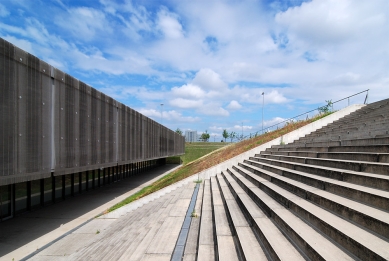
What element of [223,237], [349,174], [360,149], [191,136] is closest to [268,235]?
[223,237]

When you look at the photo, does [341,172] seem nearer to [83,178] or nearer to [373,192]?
[373,192]

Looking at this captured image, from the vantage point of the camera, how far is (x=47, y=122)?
9.16m

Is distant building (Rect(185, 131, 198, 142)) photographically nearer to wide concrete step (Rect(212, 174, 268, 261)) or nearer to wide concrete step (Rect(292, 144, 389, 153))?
wide concrete step (Rect(292, 144, 389, 153))

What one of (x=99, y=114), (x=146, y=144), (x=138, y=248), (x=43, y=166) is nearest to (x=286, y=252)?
(x=138, y=248)

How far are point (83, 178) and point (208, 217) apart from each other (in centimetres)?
1390

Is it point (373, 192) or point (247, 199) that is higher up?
point (373, 192)

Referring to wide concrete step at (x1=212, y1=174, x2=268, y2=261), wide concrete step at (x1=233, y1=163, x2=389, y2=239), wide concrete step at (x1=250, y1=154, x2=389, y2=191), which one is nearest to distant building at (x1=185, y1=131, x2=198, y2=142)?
wide concrete step at (x1=250, y1=154, x2=389, y2=191)

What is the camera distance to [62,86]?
10148 millimetres

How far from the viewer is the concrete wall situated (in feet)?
24.4

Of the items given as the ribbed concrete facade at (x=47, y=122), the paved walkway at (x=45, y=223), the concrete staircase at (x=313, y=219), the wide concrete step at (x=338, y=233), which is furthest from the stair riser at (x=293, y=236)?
the paved walkway at (x=45, y=223)

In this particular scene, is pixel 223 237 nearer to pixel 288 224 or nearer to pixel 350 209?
pixel 288 224

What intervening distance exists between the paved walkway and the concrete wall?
218 centimetres

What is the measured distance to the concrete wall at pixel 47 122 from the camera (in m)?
7.44

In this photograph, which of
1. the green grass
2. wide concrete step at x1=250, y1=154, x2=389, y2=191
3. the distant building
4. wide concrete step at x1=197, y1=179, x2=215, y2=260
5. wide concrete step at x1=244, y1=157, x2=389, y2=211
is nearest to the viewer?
wide concrete step at x1=244, y1=157, x2=389, y2=211
